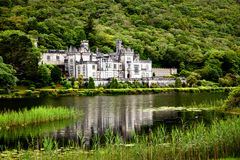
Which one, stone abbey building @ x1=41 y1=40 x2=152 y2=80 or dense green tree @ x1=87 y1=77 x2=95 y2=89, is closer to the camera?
dense green tree @ x1=87 y1=77 x2=95 y2=89

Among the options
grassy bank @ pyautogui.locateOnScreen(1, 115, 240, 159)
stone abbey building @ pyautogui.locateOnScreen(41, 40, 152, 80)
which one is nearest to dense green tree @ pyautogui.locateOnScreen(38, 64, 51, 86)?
stone abbey building @ pyautogui.locateOnScreen(41, 40, 152, 80)

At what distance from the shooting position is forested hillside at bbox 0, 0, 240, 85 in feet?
354

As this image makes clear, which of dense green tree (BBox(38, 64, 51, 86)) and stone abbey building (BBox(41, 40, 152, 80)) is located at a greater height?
stone abbey building (BBox(41, 40, 152, 80))

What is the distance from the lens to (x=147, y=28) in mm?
154375

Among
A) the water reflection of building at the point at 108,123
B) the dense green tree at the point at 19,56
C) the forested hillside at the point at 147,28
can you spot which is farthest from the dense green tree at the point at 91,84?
the water reflection of building at the point at 108,123

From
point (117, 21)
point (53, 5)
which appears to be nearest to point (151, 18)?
point (117, 21)

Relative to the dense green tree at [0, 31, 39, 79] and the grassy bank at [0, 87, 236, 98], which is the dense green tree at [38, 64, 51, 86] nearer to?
the dense green tree at [0, 31, 39, 79]

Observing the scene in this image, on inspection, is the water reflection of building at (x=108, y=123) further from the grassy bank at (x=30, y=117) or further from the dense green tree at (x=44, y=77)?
the dense green tree at (x=44, y=77)

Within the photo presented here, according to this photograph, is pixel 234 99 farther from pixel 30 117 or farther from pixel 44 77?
pixel 44 77

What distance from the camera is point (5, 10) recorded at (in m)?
133

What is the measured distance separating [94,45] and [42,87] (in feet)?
149

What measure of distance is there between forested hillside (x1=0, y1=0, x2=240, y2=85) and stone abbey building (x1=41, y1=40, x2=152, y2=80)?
649 cm

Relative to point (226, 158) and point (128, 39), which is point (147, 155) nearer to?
point (226, 158)

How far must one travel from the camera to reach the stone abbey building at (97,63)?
90688 mm
